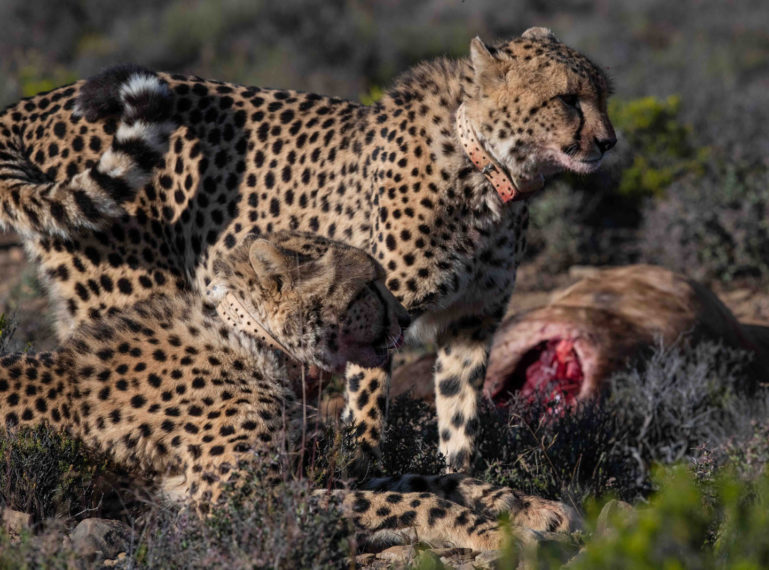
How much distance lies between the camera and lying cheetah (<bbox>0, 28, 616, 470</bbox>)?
4.13 metres

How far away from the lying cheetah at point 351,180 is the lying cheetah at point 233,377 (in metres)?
0.72

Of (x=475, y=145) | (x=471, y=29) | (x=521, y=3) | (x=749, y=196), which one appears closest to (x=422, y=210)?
(x=475, y=145)

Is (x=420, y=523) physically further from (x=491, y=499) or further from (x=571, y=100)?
(x=571, y=100)

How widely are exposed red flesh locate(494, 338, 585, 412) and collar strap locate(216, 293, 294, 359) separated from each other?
2.26 metres

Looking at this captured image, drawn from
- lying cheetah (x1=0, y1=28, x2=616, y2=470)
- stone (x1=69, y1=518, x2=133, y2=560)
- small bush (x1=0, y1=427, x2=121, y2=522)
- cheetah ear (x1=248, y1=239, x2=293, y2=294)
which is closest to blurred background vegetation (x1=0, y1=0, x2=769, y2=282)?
lying cheetah (x1=0, y1=28, x2=616, y2=470)

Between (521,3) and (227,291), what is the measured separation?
15.9 metres

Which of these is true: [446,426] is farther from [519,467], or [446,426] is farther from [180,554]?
[180,554]

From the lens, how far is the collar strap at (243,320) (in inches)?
130

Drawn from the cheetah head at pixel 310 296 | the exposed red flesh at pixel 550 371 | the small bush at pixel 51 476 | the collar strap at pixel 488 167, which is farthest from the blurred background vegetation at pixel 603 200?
the collar strap at pixel 488 167

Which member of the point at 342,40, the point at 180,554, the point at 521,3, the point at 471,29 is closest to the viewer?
the point at 180,554

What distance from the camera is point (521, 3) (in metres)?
18.3

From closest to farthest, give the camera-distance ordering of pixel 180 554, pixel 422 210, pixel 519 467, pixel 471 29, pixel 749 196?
pixel 180 554
pixel 422 210
pixel 519 467
pixel 749 196
pixel 471 29

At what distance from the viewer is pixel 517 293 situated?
753 centimetres

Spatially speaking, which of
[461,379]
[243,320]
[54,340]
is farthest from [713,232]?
[243,320]
